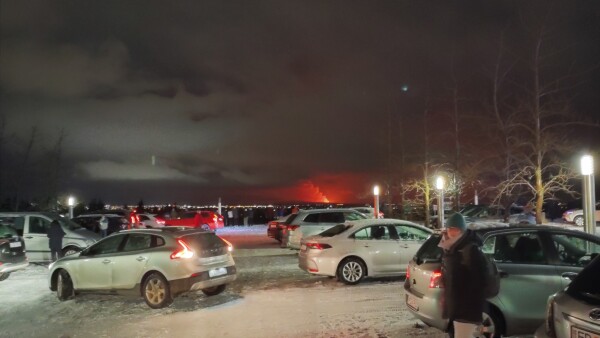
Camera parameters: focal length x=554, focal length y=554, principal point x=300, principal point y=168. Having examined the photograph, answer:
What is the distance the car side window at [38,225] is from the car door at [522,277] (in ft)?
48.3

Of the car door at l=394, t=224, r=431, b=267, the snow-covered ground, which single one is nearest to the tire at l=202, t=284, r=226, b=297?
the snow-covered ground

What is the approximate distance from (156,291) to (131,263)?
2.67 feet

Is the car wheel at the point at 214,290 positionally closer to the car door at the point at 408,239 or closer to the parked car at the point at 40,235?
the car door at the point at 408,239

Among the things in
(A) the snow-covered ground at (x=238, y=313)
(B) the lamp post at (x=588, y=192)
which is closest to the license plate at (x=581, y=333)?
(A) the snow-covered ground at (x=238, y=313)

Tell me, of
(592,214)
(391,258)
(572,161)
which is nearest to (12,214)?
(391,258)

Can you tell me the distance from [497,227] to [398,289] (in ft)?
15.7

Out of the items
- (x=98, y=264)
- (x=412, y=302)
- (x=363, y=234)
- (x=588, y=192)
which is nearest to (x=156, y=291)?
(x=98, y=264)

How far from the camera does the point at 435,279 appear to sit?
6.69 meters

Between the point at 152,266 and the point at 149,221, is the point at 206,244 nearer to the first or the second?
the point at 152,266

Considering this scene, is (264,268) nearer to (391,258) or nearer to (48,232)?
(391,258)

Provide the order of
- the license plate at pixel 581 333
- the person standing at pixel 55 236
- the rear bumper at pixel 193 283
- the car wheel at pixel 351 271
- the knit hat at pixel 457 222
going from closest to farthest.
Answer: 1. the license plate at pixel 581 333
2. the knit hat at pixel 457 222
3. the rear bumper at pixel 193 283
4. the car wheel at pixel 351 271
5. the person standing at pixel 55 236

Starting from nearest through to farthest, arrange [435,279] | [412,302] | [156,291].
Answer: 1. [435,279]
2. [412,302]
3. [156,291]

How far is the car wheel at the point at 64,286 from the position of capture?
37.9ft

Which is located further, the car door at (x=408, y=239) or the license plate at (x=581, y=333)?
the car door at (x=408, y=239)
